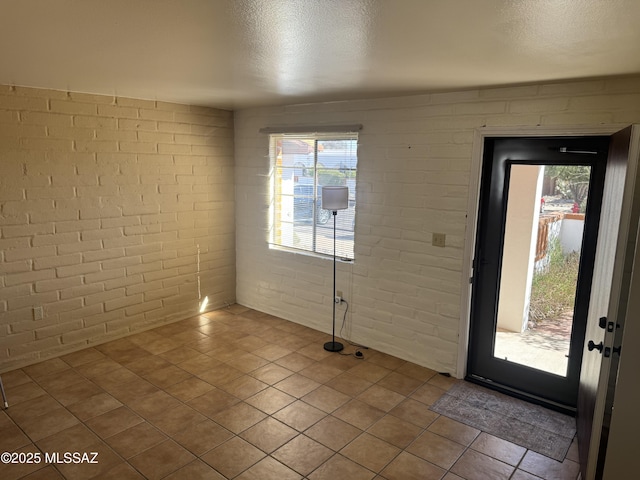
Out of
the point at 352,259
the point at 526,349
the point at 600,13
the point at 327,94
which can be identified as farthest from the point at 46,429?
the point at 600,13

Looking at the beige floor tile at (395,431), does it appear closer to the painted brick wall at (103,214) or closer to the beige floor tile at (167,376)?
the beige floor tile at (167,376)

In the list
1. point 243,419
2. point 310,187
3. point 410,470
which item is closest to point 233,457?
point 243,419

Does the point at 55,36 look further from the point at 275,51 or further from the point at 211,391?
the point at 211,391

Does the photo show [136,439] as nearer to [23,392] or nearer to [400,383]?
[23,392]

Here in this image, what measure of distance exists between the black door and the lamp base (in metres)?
1.20

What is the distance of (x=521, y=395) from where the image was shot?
344cm

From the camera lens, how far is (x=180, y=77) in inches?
120

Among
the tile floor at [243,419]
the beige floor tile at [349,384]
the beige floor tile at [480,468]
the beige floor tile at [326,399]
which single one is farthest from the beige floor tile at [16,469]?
the beige floor tile at [480,468]

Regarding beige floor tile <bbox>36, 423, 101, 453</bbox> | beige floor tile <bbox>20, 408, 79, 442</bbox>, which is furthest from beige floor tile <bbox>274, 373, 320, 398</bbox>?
beige floor tile <bbox>20, 408, 79, 442</bbox>

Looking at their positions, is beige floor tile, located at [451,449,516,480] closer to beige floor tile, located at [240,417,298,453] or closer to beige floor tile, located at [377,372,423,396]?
beige floor tile, located at [377,372,423,396]

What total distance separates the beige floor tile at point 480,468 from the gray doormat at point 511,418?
283mm

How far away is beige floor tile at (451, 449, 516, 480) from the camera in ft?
8.51

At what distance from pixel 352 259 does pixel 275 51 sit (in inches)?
94.7

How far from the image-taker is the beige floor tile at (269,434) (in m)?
2.82
